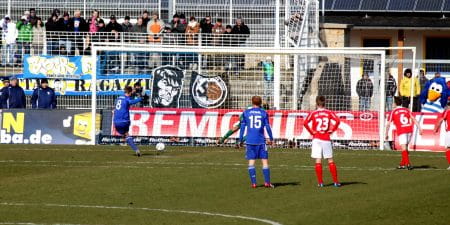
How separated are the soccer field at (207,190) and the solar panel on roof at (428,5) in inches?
638

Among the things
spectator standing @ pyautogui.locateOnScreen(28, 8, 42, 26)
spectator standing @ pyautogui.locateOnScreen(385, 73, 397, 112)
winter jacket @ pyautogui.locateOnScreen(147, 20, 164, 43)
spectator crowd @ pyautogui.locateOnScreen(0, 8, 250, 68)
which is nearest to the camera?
spectator standing @ pyautogui.locateOnScreen(385, 73, 397, 112)

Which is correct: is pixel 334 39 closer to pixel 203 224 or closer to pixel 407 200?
pixel 407 200

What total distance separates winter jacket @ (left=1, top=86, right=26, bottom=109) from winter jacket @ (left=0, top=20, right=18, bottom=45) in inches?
122

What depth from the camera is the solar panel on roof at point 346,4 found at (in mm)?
45500

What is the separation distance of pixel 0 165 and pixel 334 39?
17.4 metres

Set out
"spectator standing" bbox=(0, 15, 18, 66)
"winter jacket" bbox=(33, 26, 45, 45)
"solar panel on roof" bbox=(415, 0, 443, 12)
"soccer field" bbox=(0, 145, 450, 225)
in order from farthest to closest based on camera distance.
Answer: "solar panel on roof" bbox=(415, 0, 443, 12) < "spectator standing" bbox=(0, 15, 18, 66) < "winter jacket" bbox=(33, 26, 45, 45) < "soccer field" bbox=(0, 145, 450, 225)

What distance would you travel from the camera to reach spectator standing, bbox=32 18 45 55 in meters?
36.8

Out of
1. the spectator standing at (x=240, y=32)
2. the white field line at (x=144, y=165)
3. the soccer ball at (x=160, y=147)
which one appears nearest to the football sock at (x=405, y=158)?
the white field line at (x=144, y=165)

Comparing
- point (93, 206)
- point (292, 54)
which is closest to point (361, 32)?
point (292, 54)

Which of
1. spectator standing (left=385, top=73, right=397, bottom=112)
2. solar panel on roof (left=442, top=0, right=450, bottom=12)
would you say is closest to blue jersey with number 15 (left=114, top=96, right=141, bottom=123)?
spectator standing (left=385, top=73, right=397, bottom=112)

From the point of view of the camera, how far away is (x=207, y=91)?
3450 centimetres

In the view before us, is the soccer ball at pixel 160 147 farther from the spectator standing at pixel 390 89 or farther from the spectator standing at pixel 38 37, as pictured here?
the spectator standing at pixel 390 89

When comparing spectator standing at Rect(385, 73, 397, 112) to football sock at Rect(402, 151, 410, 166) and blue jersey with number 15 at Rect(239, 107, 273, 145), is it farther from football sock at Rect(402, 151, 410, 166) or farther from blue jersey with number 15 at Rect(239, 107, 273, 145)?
blue jersey with number 15 at Rect(239, 107, 273, 145)

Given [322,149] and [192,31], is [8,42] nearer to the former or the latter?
[192,31]
